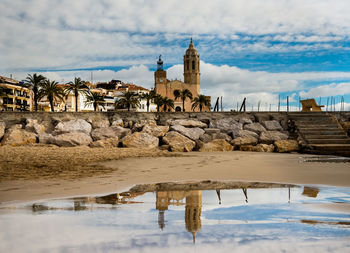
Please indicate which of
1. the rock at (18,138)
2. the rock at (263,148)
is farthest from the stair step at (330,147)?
the rock at (18,138)

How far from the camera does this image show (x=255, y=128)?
2159 centimetres

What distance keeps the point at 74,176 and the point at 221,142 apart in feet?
Result: 38.1

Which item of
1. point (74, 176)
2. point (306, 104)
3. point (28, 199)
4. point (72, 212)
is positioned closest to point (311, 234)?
point (72, 212)

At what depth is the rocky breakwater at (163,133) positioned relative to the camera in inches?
728

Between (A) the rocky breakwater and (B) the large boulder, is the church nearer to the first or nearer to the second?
(A) the rocky breakwater

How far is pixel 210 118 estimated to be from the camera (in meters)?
23.1

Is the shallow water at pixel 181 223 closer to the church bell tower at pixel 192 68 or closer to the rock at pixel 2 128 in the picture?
the rock at pixel 2 128

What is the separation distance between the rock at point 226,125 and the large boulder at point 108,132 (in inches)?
233

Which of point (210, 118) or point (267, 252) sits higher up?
point (210, 118)

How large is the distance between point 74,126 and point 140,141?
5.33 metres

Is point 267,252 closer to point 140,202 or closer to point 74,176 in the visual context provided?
point 140,202

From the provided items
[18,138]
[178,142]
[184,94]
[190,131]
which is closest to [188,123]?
[190,131]

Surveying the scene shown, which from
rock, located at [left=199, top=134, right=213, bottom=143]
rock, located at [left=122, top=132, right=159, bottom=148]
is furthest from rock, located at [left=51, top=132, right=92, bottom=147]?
rock, located at [left=199, top=134, right=213, bottom=143]

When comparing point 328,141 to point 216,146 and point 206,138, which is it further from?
point 206,138
